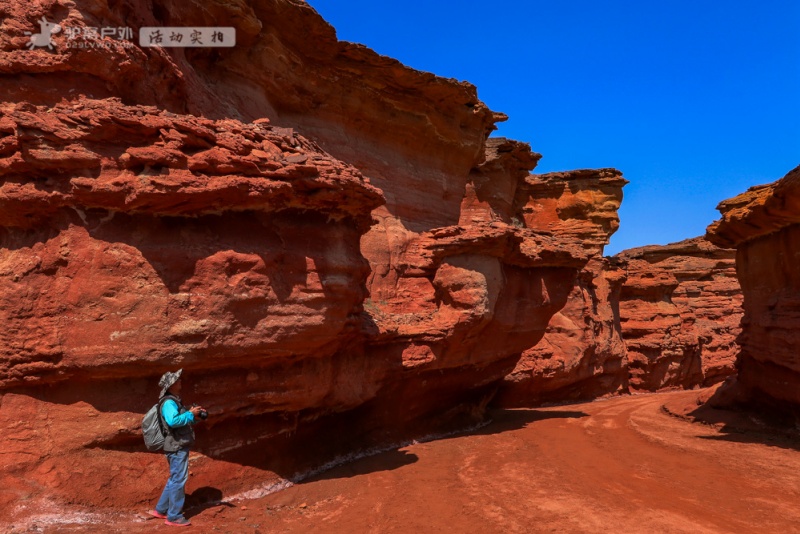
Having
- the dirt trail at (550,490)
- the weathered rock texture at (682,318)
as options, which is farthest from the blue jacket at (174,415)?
the weathered rock texture at (682,318)

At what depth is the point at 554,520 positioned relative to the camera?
17.7ft

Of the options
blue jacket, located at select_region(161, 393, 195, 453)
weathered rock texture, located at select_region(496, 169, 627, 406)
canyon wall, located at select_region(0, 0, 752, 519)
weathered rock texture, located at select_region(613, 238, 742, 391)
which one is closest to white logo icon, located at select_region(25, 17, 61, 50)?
canyon wall, located at select_region(0, 0, 752, 519)

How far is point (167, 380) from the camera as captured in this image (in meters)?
5.25

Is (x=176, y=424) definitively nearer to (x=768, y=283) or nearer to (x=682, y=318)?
(x=768, y=283)

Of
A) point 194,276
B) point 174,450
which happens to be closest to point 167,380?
point 174,450

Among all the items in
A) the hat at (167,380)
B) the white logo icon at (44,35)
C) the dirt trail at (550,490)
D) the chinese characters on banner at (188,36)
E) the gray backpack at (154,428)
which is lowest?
the dirt trail at (550,490)

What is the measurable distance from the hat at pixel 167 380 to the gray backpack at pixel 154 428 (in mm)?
88

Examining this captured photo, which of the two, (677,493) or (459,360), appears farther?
(459,360)

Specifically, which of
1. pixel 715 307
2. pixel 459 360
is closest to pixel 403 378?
pixel 459 360

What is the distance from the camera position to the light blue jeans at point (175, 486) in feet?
16.6

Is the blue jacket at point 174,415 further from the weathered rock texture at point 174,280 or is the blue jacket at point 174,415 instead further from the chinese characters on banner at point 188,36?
the chinese characters on banner at point 188,36

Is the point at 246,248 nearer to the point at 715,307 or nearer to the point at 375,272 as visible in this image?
the point at 375,272

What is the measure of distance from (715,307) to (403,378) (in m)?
23.9

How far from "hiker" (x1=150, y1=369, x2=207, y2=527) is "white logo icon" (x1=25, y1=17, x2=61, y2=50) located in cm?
390
